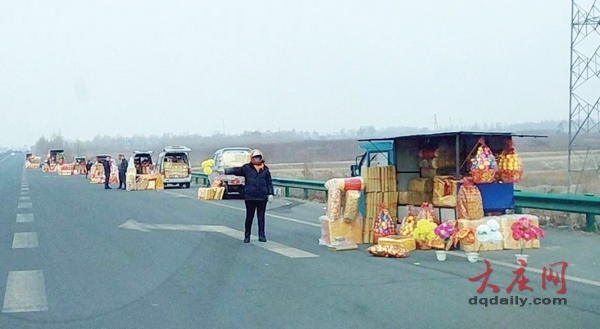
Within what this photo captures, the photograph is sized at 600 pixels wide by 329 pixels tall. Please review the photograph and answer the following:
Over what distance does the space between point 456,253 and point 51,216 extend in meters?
13.5

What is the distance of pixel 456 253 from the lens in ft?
41.9

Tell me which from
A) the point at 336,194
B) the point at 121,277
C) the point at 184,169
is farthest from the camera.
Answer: the point at 184,169

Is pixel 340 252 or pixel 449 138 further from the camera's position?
pixel 449 138

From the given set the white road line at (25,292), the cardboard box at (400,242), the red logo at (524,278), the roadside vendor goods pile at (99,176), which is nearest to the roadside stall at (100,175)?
the roadside vendor goods pile at (99,176)

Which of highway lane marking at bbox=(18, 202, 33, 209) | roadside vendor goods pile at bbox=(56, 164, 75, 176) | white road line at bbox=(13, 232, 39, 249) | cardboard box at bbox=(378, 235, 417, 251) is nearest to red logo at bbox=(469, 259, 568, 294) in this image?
cardboard box at bbox=(378, 235, 417, 251)

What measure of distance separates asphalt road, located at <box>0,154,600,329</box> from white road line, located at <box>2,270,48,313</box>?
1 cm

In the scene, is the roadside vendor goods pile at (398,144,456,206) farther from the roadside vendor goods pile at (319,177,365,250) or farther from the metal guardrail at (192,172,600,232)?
the metal guardrail at (192,172,600,232)

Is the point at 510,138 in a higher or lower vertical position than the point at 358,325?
higher

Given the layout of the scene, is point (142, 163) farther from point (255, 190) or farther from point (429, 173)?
point (429, 173)

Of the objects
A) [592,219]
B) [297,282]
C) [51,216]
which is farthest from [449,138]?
[51,216]

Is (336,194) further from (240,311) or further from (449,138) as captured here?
(240,311)

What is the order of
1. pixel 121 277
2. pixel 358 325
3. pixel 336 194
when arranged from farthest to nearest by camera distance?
pixel 336 194 < pixel 121 277 < pixel 358 325

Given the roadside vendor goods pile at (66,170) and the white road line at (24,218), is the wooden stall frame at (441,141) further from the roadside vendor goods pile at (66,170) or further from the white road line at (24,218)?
the roadside vendor goods pile at (66,170)

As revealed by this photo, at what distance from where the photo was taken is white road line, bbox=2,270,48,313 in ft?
29.1
